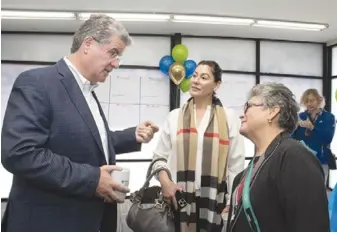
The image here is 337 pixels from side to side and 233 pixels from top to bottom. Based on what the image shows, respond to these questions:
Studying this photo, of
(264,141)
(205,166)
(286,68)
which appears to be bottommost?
(205,166)

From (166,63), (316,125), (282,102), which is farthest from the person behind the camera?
(166,63)

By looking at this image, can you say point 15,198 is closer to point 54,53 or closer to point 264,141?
point 264,141

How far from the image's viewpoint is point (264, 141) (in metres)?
1.44

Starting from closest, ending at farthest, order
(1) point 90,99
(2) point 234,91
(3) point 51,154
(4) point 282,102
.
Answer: (3) point 51,154 < (1) point 90,99 < (4) point 282,102 < (2) point 234,91

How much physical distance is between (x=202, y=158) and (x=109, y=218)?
33.3 inches

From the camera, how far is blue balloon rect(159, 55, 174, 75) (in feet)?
16.4

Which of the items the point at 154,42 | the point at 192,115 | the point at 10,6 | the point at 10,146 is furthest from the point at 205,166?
the point at 154,42

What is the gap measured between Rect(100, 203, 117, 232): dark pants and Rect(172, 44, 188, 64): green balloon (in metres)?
3.76

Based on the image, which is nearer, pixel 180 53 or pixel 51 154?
pixel 51 154

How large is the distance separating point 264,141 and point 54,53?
170 inches

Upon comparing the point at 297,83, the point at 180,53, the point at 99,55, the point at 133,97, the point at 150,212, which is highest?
the point at 180,53

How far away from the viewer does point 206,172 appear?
2.03 meters

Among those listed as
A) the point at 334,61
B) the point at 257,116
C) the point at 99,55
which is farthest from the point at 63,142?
the point at 334,61

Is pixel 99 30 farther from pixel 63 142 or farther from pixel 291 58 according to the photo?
pixel 291 58
